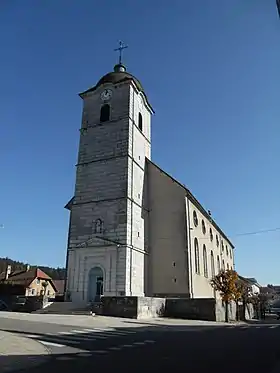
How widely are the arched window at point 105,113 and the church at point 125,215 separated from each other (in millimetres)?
111

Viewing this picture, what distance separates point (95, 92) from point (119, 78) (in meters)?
3.15

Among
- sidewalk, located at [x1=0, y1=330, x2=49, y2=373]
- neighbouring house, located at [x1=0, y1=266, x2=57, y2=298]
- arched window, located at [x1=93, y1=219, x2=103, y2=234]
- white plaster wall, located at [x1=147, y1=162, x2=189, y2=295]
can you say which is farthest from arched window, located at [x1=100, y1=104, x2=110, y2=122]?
neighbouring house, located at [x1=0, y1=266, x2=57, y2=298]

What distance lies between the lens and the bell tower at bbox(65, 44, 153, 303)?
3111 centimetres

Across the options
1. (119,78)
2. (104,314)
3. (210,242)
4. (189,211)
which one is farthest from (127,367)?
(210,242)

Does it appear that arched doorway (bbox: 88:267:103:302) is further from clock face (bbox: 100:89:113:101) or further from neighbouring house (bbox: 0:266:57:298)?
neighbouring house (bbox: 0:266:57:298)

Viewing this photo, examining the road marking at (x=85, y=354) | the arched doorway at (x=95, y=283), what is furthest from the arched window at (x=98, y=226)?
the road marking at (x=85, y=354)

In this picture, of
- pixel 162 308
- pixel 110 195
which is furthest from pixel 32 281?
pixel 162 308

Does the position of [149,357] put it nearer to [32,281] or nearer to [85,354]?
[85,354]

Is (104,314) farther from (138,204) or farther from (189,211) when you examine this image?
(189,211)

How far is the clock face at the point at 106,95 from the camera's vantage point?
38.3 m

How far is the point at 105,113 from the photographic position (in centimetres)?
3809

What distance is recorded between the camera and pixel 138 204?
34.3 meters

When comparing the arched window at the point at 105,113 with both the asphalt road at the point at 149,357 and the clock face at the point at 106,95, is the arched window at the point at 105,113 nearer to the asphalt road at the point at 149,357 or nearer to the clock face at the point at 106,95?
the clock face at the point at 106,95

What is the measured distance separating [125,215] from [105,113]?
12715 mm
